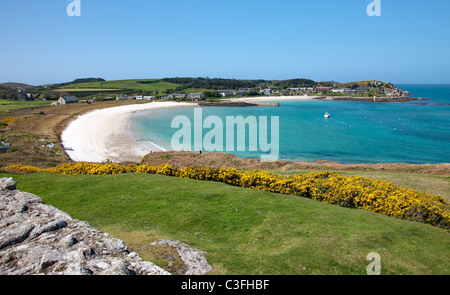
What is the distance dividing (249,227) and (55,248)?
661 cm

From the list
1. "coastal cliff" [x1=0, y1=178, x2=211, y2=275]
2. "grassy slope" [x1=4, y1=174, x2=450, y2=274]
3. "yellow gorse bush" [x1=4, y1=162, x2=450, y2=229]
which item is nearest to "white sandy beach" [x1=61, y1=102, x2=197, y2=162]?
"yellow gorse bush" [x1=4, y1=162, x2=450, y2=229]

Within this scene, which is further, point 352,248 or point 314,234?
point 314,234

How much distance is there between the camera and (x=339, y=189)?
49.9 ft

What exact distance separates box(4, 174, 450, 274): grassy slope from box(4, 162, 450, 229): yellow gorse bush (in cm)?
129

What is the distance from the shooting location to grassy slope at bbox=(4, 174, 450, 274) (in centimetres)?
825

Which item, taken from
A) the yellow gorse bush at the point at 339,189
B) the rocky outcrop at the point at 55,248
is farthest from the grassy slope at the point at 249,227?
the yellow gorse bush at the point at 339,189

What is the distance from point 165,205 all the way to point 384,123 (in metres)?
81.3

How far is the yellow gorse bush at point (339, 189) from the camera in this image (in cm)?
1304

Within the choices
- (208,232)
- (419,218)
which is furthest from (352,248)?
(419,218)

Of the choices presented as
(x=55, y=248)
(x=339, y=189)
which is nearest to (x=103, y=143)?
(x=339, y=189)

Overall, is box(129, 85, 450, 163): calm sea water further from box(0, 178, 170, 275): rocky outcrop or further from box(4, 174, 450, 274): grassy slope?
box(0, 178, 170, 275): rocky outcrop

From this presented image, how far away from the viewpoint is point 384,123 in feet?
256
